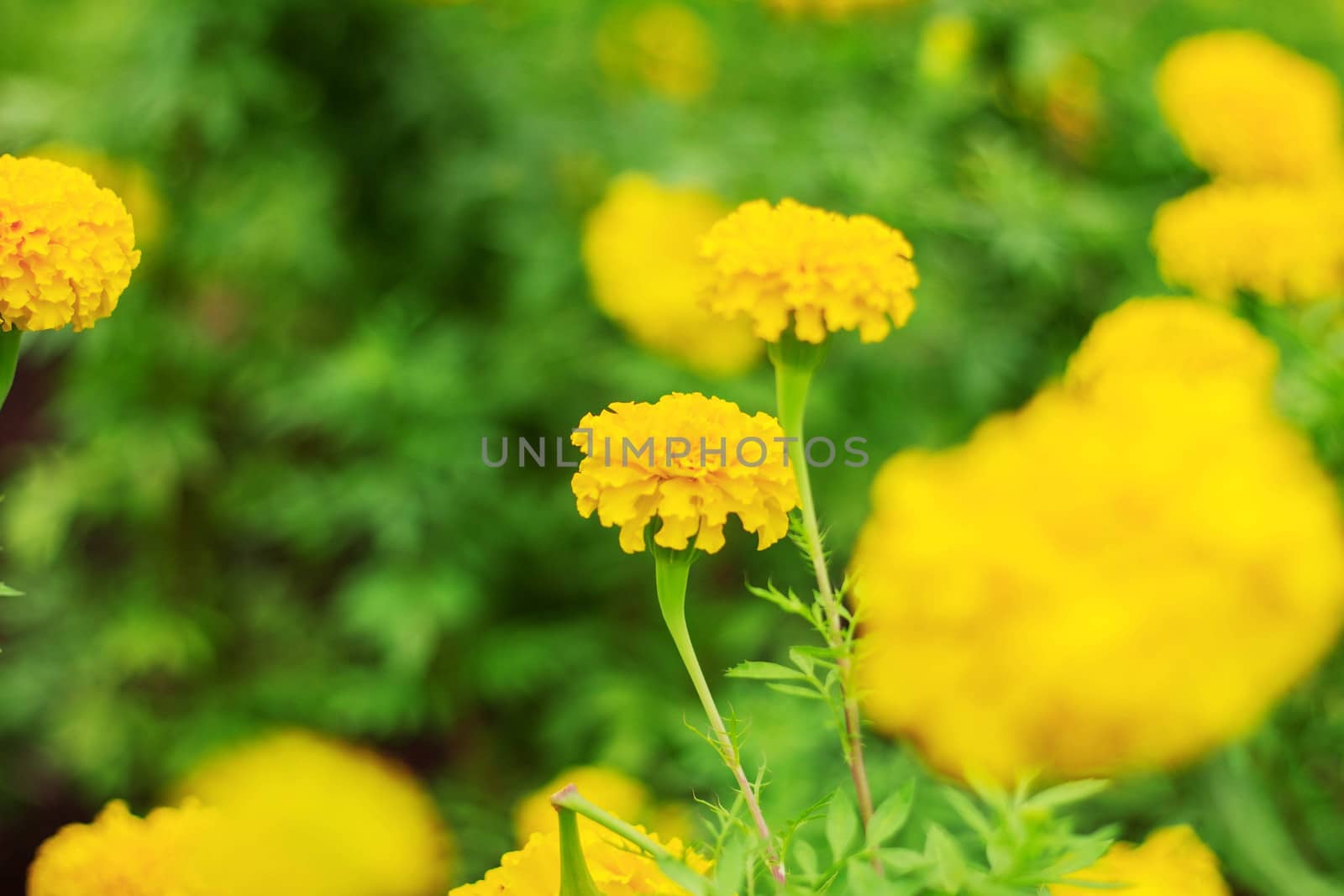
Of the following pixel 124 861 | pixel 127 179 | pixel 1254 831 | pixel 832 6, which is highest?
pixel 832 6

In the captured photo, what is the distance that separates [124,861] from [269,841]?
0.15 metres

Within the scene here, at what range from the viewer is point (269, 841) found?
0.69 m

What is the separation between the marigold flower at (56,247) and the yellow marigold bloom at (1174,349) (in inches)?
21.9

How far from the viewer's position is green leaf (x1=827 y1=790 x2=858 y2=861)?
0.45 m

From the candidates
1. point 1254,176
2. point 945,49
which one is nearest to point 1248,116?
point 1254,176

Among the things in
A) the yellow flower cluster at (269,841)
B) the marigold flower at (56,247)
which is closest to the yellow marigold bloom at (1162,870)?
the yellow flower cluster at (269,841)

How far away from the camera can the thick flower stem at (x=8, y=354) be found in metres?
0.53

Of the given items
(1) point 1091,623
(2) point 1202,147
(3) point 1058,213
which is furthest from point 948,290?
(1) point 1091,623

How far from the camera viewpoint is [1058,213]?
1.48 metres

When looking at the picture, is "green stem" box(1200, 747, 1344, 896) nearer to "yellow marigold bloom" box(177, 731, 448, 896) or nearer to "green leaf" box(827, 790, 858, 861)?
"green leaf" box(827, 790, 858, 861)

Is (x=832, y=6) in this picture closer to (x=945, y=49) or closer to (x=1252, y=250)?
(x=945, y=49)

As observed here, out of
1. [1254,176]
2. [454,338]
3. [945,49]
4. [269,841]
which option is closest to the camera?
[269,841]

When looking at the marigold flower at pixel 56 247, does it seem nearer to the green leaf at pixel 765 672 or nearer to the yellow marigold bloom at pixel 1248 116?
the green leaf at pixel 765 672

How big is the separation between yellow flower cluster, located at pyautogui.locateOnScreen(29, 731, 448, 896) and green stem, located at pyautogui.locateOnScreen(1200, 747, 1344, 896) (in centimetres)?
64
